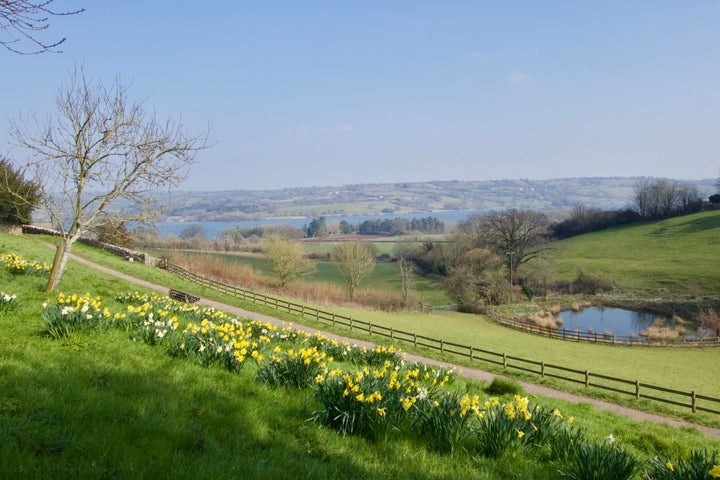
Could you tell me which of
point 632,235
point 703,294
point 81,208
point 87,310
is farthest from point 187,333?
point 632,235

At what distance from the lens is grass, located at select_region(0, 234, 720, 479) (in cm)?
423

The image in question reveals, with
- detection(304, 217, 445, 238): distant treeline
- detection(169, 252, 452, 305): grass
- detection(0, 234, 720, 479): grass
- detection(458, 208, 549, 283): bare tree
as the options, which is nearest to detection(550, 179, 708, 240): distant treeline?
detection(458, 208, 549, 283): bare tree

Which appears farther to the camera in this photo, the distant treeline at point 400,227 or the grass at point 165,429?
the distant treeline at point 400,227

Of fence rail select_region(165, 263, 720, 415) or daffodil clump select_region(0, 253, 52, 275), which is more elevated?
→ daffodil clump select_region(0, 253, 52, 275)

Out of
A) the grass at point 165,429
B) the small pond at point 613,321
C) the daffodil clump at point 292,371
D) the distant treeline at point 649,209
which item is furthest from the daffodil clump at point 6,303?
the distant treeline at point 649,209

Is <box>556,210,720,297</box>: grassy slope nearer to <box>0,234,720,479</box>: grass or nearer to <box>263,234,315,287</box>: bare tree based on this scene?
<box>263,234,315,287</box>: bare tree

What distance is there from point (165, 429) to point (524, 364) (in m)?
25.0

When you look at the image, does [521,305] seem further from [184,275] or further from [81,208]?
[81,208]

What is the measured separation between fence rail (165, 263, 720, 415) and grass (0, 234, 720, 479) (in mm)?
16067

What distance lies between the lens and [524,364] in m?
26.8

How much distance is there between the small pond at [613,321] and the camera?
165 feet

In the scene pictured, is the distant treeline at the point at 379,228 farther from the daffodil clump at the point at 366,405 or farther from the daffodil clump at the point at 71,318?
the daffodil clump at the point at 366,405

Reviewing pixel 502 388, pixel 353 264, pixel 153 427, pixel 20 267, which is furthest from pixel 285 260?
pixel 153 427

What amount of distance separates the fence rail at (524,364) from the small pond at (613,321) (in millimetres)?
24244
